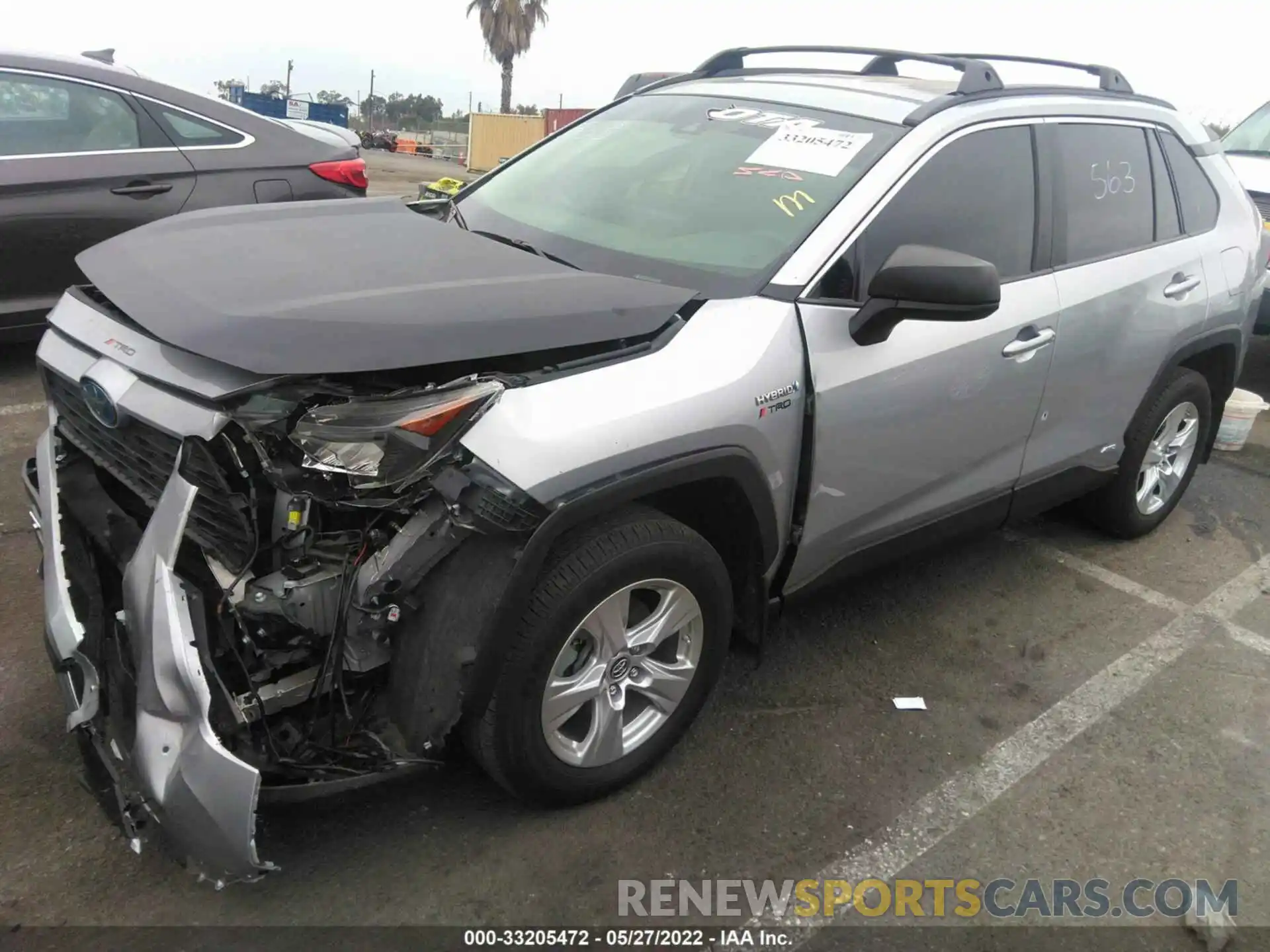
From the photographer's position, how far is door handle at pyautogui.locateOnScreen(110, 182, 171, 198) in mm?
4824

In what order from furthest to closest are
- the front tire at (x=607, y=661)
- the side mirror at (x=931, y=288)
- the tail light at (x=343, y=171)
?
1. the tail light at (x=343, y=171)
2. the side mirror at (x=931, y=288)
3. the front tire at (x=607, y=661)

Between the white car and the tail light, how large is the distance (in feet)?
18.3

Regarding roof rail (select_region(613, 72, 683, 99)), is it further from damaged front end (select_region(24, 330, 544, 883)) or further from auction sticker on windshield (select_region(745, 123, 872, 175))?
damaged front end (select_region(24, 330, 544, 883))

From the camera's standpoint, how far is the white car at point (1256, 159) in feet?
20.8

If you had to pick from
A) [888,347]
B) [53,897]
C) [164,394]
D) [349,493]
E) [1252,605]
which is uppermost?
[888,347]

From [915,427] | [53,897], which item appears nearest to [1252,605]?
[915,427]

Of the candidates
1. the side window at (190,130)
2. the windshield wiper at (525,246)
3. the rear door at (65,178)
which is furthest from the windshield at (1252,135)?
the rear door at (65,178)

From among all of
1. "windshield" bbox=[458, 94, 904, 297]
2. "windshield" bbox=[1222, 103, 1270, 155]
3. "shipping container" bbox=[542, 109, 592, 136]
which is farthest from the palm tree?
"windshield" bbox=[458, 94, 904, 297]

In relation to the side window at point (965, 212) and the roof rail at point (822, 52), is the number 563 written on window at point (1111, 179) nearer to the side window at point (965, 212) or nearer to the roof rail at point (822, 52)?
the side window at point (965, 212)

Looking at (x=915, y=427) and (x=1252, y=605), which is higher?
(x=915, y=427)

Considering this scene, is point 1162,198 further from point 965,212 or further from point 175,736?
point 175,736

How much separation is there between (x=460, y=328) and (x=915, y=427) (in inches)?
56.6

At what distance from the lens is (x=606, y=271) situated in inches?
108

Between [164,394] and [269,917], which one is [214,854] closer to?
[269,917]
